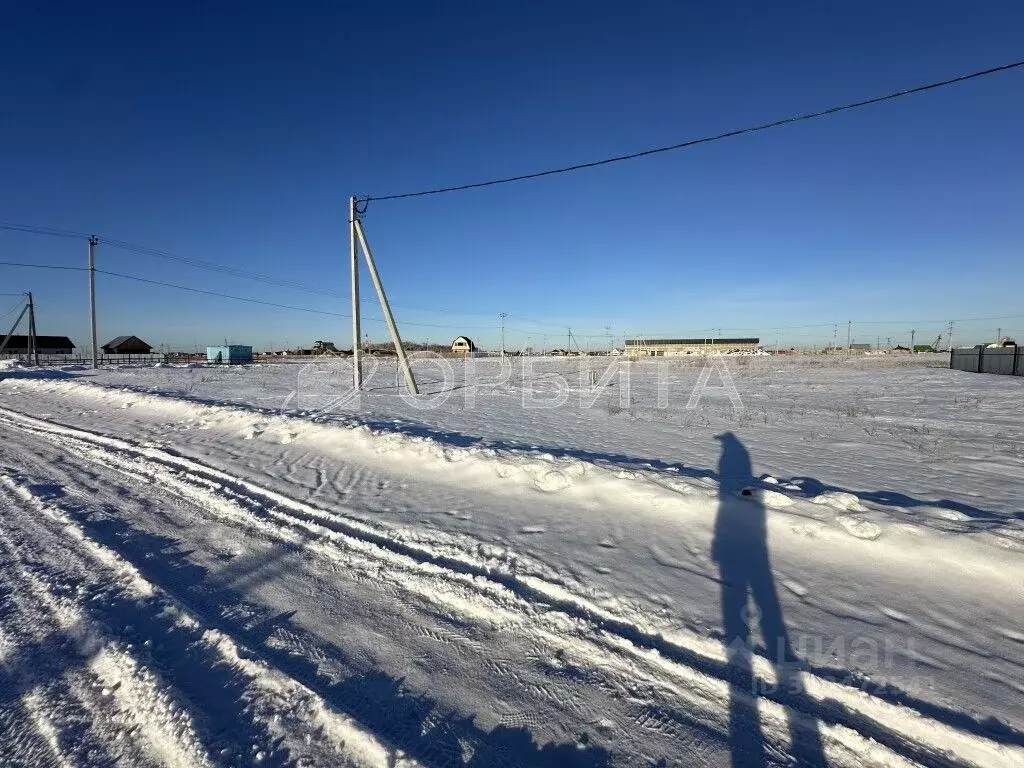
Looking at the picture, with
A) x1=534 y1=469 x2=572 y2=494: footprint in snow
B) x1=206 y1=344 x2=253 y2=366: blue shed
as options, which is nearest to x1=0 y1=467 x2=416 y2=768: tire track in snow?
x1=534 y1=469 x2=572 y2=494: footprint in snow

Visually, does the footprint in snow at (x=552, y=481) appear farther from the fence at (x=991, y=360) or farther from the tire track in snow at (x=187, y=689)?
the fence at (x=991, y=360)

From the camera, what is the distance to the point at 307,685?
2436 millimetres

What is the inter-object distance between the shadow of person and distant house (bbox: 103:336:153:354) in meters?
87.2

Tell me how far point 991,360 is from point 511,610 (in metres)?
40.5

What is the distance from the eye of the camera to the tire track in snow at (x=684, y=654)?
2109 millimetres

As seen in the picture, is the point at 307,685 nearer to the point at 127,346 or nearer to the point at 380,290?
the point at 380,290

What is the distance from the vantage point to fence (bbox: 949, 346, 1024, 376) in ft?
90.9

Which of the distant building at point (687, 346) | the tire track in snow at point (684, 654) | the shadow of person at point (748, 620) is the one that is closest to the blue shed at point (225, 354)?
the tire track in snow at point (684, 654)

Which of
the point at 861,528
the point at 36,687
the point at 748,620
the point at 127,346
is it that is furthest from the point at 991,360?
the point at 127,346

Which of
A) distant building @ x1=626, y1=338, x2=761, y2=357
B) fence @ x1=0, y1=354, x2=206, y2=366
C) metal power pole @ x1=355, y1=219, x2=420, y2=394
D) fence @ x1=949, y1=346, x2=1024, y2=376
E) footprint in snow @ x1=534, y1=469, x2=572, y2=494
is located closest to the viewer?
footprint in snow @ x1=534, y1=469, x2=572, y2=494

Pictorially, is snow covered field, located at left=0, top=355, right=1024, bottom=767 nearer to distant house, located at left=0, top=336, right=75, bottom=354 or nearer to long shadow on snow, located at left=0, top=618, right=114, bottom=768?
long shadow on snow, located at left=0, top=618, right=114, bottom=768

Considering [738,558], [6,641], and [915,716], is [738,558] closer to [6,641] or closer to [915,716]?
[915,716]

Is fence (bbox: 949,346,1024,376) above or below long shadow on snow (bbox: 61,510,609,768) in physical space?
above

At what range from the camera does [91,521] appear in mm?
4605
